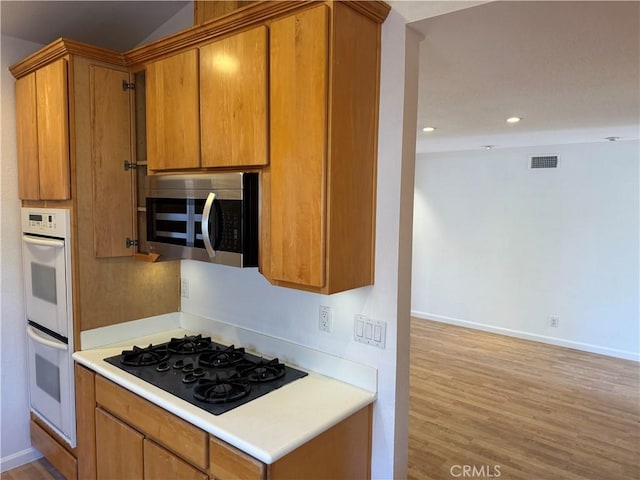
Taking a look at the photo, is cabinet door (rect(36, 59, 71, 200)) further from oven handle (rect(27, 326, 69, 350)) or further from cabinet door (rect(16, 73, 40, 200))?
oven handle (rect(27, 326, 69, 350))

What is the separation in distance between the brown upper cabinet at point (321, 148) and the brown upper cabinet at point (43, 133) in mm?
1194

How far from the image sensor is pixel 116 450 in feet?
6.69

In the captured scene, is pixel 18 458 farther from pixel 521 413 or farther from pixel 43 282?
pixel 521 413

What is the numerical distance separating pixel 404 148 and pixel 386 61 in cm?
35

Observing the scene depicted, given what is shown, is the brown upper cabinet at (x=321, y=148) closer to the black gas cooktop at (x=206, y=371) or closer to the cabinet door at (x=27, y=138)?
the black gas cooktop at (x=206, y=371)

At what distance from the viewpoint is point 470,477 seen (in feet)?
9.19

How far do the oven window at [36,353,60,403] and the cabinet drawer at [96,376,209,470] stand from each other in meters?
0.44

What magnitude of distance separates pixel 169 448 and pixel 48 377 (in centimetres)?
119

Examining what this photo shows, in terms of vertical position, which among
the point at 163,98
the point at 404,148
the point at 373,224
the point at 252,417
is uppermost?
the point at 163,98

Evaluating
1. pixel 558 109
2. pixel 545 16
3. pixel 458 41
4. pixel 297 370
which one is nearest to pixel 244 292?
pixel 297 370

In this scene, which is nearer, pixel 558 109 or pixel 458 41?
pixel 458 41

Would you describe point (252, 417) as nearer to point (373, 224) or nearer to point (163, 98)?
point (373, 224)

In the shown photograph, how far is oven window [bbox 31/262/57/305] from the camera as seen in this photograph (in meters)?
2.36

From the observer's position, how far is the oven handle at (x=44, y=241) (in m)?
2.27
